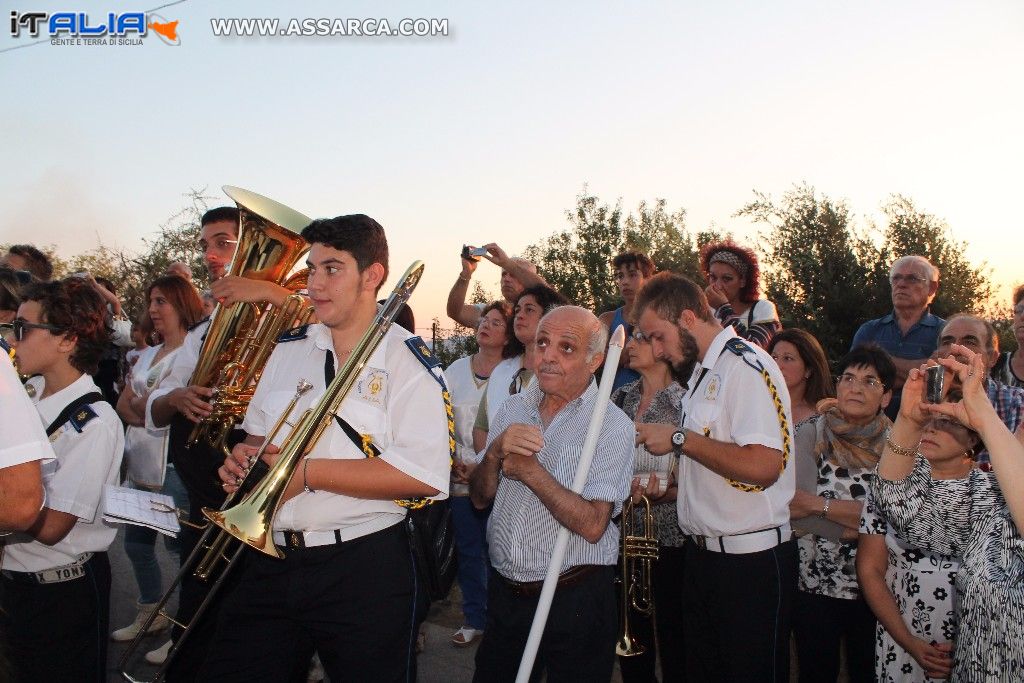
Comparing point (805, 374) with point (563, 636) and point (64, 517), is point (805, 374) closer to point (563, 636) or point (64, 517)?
point (563, 636)

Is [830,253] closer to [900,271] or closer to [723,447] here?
[900,271]

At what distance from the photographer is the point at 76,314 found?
13.3 ft

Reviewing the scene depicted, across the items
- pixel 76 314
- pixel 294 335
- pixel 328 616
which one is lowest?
pixel 328 616

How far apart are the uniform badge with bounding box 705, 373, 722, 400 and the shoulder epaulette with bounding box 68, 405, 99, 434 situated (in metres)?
2.69

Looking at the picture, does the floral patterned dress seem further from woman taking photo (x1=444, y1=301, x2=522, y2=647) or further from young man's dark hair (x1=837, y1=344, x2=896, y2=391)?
woman taking photo (x1=444, y1=301, x2=522, y2=647)

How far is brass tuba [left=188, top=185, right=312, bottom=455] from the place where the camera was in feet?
14.0

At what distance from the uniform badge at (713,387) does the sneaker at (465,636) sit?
3227 mm

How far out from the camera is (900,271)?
6703mm

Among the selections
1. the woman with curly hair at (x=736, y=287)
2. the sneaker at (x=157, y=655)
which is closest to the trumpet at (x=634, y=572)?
the woman with curly hair at (x=736, y=287)

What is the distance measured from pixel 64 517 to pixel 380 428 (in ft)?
4.61

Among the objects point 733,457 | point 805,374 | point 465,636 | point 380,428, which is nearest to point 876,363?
point 805,374

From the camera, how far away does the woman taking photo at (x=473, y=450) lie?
256 inches

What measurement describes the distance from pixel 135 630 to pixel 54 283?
10.7ft

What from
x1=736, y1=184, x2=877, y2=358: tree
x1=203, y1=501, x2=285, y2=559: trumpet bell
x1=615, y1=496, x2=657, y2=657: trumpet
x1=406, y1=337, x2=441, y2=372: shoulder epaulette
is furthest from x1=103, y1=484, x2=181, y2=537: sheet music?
x1=736, y1=184, x2=877, y2=358: tree
